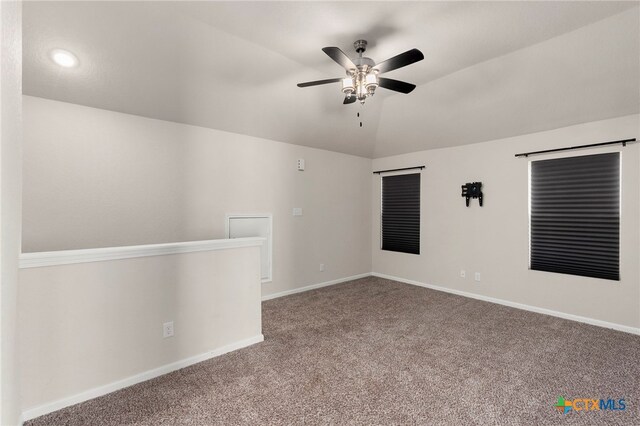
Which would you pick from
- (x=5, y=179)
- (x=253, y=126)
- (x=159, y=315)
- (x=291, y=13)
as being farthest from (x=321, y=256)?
(x=5, y=179)

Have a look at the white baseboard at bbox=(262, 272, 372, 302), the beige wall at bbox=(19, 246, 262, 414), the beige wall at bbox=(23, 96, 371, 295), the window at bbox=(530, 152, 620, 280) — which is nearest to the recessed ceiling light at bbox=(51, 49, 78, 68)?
the beige wall at bbox=(23, 96, 371, 295)

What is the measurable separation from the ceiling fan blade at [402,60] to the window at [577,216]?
9.63 feet

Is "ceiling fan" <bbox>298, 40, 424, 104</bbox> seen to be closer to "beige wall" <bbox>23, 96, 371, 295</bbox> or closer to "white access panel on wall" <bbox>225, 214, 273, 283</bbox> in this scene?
"beige wall" <bbox>23, 96, 371, 295</bbox>

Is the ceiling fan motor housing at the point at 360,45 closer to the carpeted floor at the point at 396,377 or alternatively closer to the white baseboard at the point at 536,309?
the carpeted floor at the point at 396,377

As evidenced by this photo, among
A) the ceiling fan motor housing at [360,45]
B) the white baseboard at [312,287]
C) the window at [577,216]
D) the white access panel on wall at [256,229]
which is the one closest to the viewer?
the ceiling fan motor housing at [360,45]

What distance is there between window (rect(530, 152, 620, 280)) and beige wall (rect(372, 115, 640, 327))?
9 cm

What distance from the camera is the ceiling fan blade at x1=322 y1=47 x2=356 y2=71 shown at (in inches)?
87.8

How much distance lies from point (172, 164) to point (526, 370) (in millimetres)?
4283

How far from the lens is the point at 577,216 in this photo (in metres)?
3.77

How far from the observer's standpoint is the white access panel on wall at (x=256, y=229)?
427 centimetres

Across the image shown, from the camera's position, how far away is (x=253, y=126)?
4.22m

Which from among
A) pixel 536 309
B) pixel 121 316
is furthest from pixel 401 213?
pixel 121 316

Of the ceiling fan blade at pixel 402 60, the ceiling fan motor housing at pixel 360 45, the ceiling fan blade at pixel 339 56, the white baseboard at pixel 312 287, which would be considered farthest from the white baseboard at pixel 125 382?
the ceiling fan motor housing at pixel 360 45

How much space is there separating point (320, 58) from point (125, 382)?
3.43 meters
